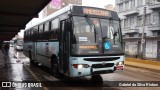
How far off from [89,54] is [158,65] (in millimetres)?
12788

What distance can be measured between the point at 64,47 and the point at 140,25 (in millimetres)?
40428

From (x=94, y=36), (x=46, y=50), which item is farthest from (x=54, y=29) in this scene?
(x=94, y=36)

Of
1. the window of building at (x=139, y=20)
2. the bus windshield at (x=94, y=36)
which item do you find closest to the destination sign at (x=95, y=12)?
the bus windshield at (x=94, y=36)

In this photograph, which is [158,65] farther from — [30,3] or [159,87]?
[30,3]

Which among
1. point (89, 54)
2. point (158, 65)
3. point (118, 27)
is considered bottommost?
point (158, 65)

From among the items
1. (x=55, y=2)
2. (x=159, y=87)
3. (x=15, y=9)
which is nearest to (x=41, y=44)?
(x=15, y=9)

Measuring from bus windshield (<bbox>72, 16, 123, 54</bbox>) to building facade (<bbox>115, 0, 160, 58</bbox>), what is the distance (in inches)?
1180

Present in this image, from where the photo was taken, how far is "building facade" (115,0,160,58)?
150 ft

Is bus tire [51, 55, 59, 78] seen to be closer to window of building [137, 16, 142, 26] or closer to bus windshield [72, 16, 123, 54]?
bus windshield [72, 16, 123, 54]

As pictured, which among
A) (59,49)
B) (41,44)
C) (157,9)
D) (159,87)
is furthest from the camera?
(157,9)

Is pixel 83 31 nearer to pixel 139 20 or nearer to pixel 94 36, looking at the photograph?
pixel 94 36

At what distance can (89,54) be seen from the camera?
11.0 m

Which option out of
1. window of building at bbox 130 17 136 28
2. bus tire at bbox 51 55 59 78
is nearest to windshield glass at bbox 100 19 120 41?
bus tire at bbox 51 55 59 78

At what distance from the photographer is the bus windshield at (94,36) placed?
36.0ft
